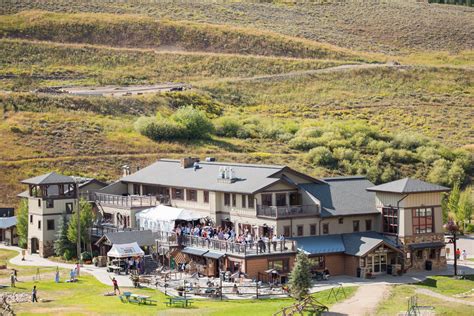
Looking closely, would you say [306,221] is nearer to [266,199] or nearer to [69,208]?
[266,199]

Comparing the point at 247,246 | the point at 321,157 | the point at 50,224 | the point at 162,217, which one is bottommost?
the point at 247,246

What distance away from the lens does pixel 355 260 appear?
218 feet

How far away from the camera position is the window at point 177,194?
76812mm

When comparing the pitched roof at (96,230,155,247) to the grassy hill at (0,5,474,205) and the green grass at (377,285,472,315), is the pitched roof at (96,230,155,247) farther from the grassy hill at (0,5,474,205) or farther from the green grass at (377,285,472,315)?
the grassy hill at (0,5,474,205)

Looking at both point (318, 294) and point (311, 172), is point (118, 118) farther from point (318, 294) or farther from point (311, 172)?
point (318, 294)

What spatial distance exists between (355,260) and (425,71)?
99500 millimetres

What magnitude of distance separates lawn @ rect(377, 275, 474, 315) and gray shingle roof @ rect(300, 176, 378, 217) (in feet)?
24.4

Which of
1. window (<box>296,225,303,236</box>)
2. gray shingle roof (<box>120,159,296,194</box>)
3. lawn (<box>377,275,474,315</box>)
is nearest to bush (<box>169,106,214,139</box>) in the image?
gray shingle roof (<box>120,159,296,194</box>)

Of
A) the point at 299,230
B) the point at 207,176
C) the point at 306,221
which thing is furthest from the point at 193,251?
the point at 207,176

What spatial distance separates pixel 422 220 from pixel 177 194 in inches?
708

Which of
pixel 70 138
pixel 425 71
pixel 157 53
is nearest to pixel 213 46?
pixel 157 53

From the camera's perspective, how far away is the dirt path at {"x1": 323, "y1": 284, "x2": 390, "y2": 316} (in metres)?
54.9

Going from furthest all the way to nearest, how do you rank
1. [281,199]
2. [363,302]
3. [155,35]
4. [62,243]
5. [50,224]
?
[155,35] → [50,224] → [62,243] → [281,199] → [363,302]

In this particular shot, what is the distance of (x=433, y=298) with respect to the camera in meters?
57.9
